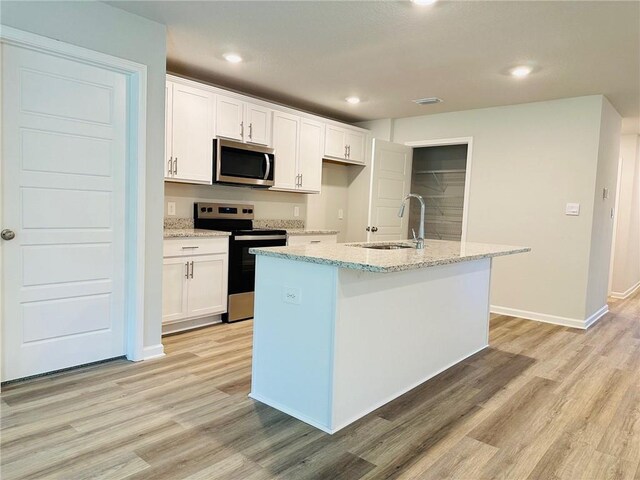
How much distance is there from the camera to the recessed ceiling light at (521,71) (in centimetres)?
353

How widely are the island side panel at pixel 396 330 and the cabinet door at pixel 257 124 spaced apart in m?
2.34

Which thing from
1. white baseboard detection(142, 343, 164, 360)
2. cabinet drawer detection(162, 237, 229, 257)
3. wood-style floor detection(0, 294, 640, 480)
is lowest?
wood-style floor detection(0, 294, 640, 480)

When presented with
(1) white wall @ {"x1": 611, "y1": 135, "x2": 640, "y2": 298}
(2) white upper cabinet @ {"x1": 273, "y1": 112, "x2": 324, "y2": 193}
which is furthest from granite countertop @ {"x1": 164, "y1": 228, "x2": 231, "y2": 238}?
(1) white wall @ {"x1": 611, "y1": 135, "x2": 640, "y2": 298}

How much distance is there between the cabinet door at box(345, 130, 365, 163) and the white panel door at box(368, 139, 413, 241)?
49 cm

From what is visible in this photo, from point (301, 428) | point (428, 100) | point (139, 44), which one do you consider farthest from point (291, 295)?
point (428, 100)

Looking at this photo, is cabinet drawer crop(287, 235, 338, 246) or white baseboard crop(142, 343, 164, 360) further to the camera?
cabinet drawer crop(287, 235, 338, 246)

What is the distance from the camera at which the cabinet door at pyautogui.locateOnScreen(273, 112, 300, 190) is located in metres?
4.57

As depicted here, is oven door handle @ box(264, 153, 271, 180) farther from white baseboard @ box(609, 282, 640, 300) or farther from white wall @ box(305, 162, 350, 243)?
white baseboard @ box(609, 282, 640, 300)

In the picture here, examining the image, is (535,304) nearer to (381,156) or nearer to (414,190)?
(381,156)

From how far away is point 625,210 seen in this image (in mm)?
6168

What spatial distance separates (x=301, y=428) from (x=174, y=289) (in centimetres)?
188

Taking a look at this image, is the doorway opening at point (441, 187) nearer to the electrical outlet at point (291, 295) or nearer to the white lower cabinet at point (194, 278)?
the white lower cabinet at point (194, 278)

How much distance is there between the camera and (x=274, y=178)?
4.56 metres

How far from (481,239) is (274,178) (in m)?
2.47
